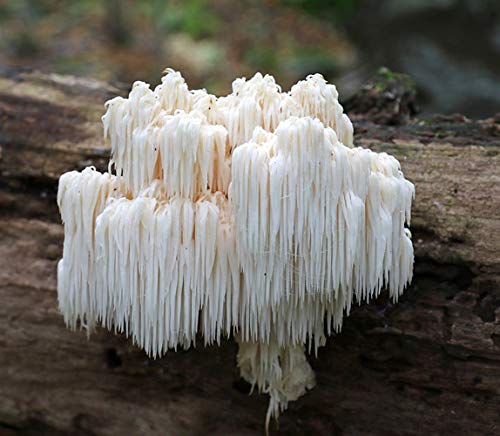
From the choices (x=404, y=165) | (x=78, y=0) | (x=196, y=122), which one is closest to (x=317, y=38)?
(x=78, y=0)

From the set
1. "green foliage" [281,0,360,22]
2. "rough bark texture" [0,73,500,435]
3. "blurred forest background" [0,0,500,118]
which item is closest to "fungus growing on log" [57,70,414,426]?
"rough bark texture" [0,73,500,435]

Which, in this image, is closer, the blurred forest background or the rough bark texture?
the rough bark texture

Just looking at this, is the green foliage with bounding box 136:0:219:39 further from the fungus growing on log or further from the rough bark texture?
the fungus growing on log

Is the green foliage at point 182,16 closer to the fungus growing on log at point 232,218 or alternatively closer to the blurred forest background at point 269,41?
the blurred forest background at point 269,41

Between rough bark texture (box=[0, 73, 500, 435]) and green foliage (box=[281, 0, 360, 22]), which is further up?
green foliage (box=[281, 0, 360, 22])

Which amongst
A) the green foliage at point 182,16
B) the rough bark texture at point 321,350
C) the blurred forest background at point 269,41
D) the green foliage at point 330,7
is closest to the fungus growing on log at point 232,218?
the rough bark texture at point 321,350

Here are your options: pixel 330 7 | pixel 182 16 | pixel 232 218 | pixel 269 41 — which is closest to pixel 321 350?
pixel 232 218

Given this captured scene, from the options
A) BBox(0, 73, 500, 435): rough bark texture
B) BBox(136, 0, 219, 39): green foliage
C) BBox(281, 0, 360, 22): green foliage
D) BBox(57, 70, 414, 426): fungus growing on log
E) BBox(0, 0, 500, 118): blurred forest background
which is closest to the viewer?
BBox(57, 70, 414, 426): fungus growing on log

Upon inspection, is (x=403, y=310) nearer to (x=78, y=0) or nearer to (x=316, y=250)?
(x=316, y=250)
